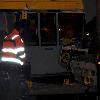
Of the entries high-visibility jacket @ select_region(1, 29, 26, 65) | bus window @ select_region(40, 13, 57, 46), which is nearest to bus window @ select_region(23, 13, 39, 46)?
bus window @ select_region(40, 13, 57, 46)

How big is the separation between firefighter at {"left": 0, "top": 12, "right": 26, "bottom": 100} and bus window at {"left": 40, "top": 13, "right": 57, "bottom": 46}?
4.44 meters

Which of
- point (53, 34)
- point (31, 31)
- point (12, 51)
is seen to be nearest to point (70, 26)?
point (53, 34)

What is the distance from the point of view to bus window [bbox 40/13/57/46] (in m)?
12.2

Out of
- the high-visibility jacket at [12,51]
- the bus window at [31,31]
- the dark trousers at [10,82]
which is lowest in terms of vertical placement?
the dark trousers at [10,82]

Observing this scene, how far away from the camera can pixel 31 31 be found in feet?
40.3

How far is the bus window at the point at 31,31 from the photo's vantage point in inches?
475

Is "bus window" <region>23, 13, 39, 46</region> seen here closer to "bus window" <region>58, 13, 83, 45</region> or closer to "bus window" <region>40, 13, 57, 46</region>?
"bus window" <region>40, 13, 57, 46</region>

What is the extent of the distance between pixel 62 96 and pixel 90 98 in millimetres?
588

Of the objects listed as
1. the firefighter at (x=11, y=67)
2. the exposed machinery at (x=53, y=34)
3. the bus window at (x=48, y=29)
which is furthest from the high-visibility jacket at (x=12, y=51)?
the bus window at (x=48, y=29)

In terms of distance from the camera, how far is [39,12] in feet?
37.9

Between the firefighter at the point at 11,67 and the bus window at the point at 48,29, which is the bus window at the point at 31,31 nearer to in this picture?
the bus window at the point at 48,29

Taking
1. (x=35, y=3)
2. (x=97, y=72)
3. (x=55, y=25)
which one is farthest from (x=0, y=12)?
(x=97, y=72)

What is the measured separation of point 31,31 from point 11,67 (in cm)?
468

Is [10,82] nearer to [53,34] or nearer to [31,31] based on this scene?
[31,31]
